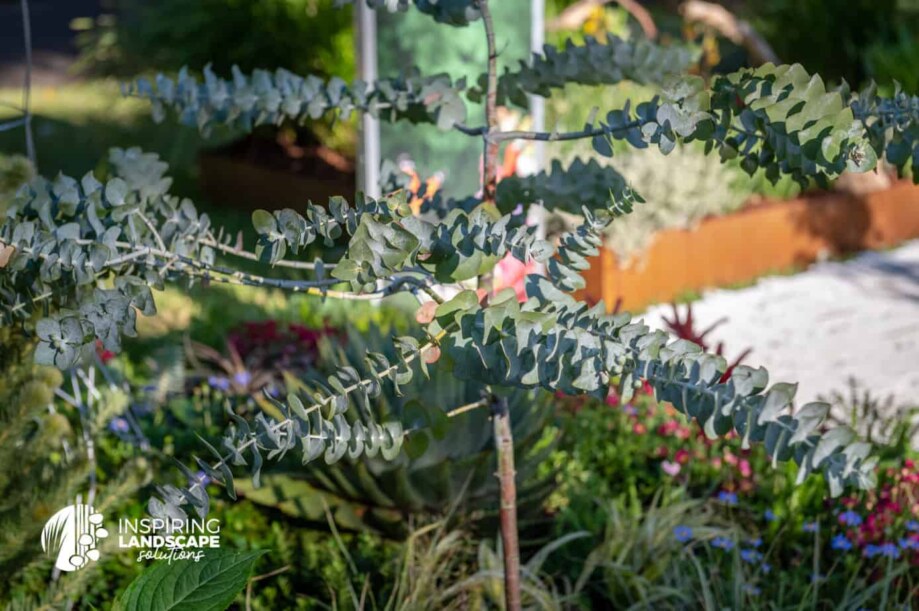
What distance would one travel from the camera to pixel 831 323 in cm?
574

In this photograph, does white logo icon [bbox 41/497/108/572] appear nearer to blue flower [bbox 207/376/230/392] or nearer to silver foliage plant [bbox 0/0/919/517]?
silver foliage plant [bbox 0/0/919/517]

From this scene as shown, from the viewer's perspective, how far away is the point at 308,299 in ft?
17.6

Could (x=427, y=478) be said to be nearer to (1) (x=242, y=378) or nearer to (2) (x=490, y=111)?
(2) (x=490, y=111)

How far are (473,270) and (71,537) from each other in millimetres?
1213

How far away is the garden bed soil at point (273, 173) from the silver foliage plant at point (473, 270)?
5352mm

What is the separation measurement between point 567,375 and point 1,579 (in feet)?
5.13

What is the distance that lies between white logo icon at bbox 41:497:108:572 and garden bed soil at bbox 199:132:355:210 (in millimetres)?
5033

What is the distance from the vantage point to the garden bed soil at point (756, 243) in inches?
227

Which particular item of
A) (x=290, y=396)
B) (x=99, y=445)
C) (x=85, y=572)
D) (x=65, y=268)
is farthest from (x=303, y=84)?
(x=99, y=445)

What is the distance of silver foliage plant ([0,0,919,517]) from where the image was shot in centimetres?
159

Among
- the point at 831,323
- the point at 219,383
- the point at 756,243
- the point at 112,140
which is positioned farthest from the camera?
the point at 112,140

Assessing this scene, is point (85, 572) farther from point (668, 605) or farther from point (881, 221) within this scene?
point (881, 221)
